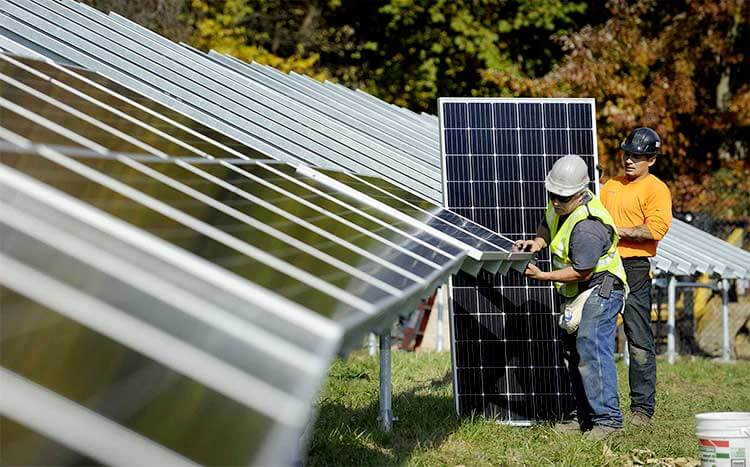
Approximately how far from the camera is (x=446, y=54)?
27.3m

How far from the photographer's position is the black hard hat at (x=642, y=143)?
8977mm

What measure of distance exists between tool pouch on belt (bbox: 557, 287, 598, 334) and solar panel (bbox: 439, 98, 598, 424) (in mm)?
707

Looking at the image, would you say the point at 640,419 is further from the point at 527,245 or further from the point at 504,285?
the point at 527,245

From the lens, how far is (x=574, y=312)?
8227 millimetres

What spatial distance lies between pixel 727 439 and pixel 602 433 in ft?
4.91

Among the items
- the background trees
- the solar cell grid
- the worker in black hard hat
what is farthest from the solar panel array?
the background trees

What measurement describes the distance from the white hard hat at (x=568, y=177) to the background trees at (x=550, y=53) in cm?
1286

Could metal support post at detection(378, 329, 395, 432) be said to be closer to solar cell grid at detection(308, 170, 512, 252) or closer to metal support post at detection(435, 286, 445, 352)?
solar cell grid at detection(308, 170, 512, 252)

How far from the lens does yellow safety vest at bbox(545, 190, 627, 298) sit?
8086 millimetres

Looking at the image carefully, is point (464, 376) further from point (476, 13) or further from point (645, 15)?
point (476, 13)

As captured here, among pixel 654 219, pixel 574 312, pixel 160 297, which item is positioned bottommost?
pixel 574 312

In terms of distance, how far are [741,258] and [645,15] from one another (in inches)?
397

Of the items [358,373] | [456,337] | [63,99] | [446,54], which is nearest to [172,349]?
[63,99]

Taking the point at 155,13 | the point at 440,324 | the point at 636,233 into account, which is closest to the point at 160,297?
the point at 636,233
